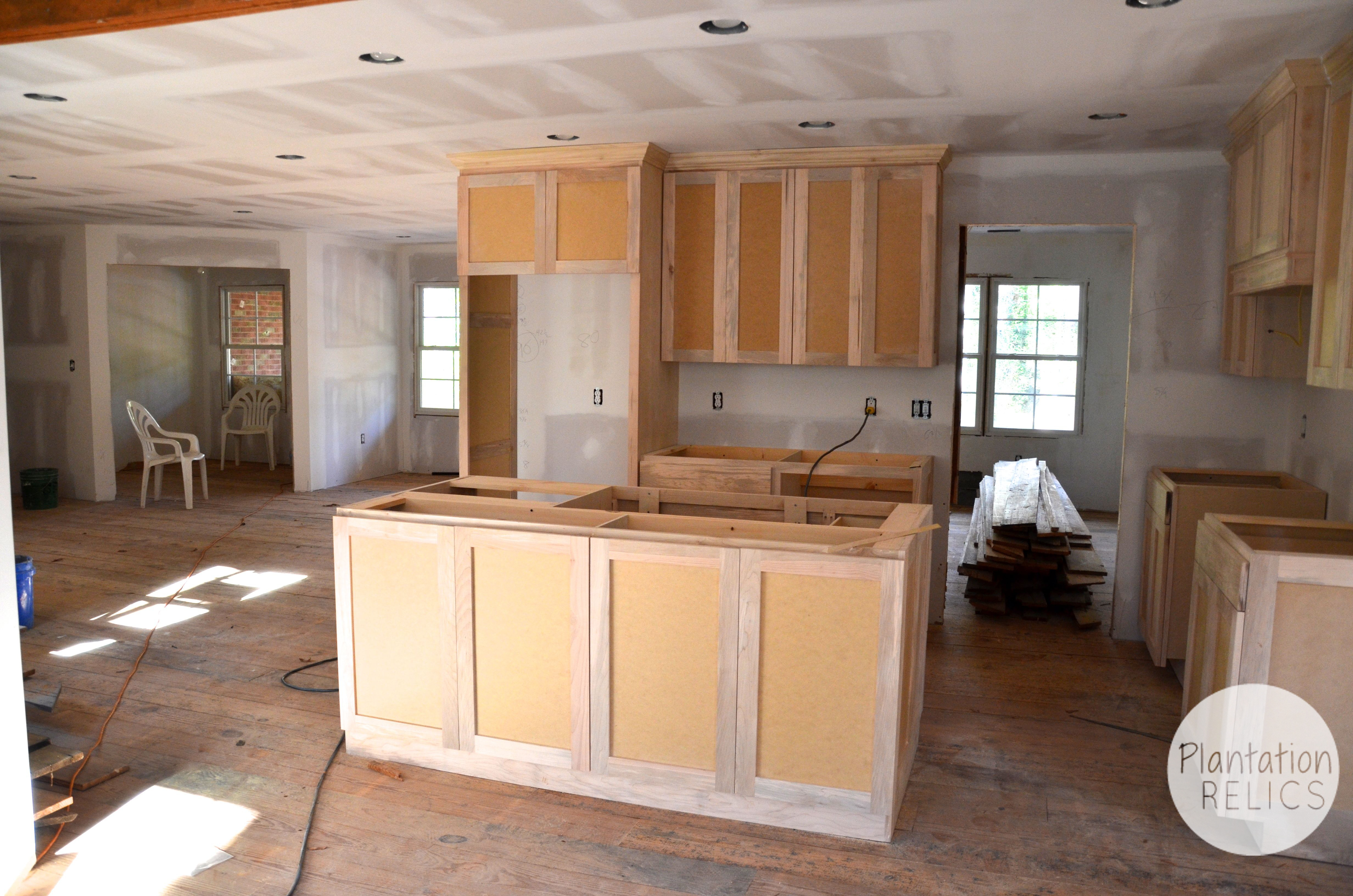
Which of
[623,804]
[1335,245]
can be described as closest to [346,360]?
[623,804]

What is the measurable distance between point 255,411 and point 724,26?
9.41 meters

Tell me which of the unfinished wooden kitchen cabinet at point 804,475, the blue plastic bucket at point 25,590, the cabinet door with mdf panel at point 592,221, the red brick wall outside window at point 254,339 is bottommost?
the blue plastic bucket at point 25,590

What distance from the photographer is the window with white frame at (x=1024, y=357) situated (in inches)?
355

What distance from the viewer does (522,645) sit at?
325 cm

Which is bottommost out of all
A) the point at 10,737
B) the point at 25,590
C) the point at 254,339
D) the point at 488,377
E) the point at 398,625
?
the point at 25,590

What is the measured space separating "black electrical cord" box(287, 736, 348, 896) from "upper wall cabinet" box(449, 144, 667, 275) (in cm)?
274

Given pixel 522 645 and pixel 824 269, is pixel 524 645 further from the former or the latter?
pixel 824 269

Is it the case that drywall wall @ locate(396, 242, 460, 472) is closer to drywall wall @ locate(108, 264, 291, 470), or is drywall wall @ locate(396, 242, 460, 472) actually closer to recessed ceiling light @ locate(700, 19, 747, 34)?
drywall wall @ locate(108, 264, 291, 470)

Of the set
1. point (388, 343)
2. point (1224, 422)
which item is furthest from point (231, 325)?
point (1224, 422)

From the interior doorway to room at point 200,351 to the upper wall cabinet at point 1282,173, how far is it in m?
9.24

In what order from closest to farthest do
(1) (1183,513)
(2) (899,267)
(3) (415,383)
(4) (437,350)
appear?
1. (1) (1183,513)
2. (2) (899,267)
3. (4) (437,350)
4. (3) (415,383)

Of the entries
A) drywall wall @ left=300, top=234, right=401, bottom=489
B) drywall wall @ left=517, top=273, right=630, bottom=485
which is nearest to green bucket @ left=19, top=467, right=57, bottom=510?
drywall wall @ left=300, top=234, right=401, bottom=489

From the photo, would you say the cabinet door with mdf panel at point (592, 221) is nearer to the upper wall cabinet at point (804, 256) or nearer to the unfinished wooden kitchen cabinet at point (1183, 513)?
the upper wall cabinet at point (804, 256)

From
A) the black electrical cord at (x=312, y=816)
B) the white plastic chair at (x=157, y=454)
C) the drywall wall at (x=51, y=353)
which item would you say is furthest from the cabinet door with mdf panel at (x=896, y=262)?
the drywall wall at (x=51, y=353)
